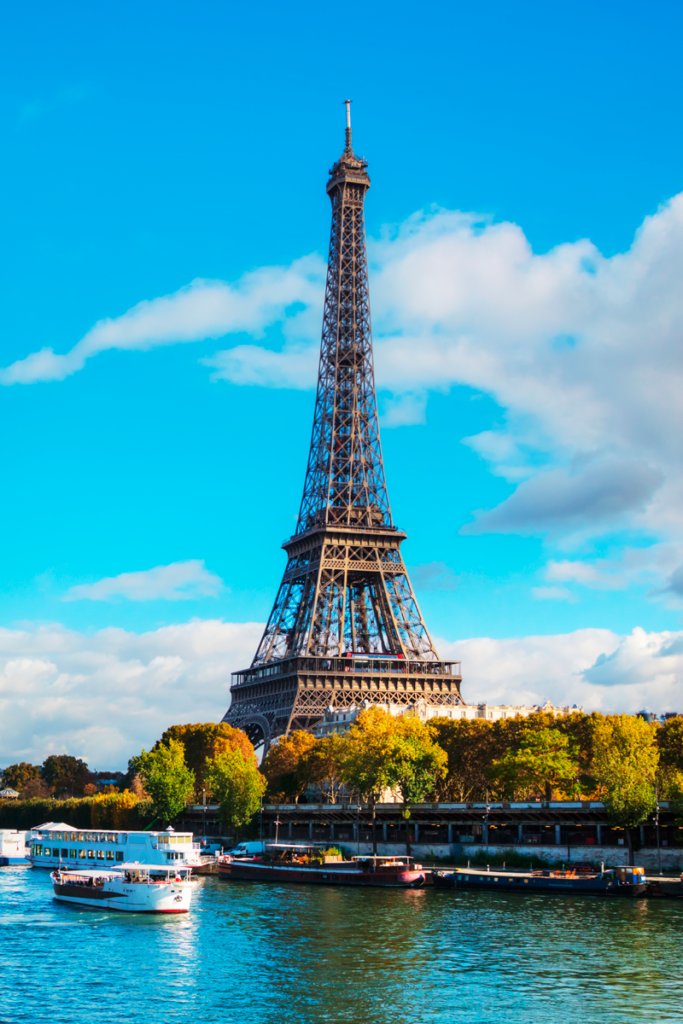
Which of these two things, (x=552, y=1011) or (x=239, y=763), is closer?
(x=552, y=1011)

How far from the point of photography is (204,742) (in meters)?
141

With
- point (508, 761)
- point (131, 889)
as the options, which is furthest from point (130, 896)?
point (508, 761)

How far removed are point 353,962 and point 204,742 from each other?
93.2m

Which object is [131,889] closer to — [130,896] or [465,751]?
[130,896]

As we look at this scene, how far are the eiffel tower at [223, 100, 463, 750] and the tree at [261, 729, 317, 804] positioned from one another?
324 centimetres

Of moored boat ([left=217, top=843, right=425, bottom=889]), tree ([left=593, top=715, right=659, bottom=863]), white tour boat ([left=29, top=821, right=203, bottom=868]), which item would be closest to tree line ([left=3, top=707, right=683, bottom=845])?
tree ([left=593, top=715, right=659, bottom=863])

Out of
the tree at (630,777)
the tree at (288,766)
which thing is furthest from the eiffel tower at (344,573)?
the tree at (630,777)

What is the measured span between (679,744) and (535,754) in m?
13.3

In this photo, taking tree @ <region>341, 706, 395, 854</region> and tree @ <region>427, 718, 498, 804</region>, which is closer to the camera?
tree @ <region>341, 706, 395, 854</region>

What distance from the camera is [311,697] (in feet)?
445

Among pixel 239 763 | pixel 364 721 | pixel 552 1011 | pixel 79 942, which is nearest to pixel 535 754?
pixel 364 721

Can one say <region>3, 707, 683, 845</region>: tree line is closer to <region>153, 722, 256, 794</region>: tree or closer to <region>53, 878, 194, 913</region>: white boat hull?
<region>153, 722, 256, 794</region>: tree

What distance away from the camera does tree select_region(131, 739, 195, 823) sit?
4988 inches

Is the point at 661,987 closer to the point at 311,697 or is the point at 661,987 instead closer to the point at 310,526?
the point at 311,697
